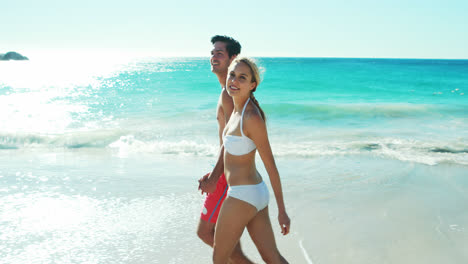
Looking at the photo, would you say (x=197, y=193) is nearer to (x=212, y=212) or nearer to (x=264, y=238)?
(x=212, y=212)

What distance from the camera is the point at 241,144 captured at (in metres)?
2.30

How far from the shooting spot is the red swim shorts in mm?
2682

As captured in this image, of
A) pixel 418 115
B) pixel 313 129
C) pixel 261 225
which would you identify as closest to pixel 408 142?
pixel 313 129

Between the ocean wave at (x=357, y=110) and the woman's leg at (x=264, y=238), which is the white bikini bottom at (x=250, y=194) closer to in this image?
the woman's leg at (x=264, y=238)

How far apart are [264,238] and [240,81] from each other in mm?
970

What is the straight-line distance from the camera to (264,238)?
7.61 feet

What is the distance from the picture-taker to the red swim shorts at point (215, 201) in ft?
8.80

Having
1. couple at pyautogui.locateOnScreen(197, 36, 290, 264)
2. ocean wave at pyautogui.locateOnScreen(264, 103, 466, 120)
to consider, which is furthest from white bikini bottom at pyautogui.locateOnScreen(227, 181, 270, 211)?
ocean wave at pyautogui.locateOnScreen(264, 103, 466, 120)

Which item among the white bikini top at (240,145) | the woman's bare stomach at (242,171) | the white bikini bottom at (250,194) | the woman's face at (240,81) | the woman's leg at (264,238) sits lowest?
the woman's leg at (264,238)

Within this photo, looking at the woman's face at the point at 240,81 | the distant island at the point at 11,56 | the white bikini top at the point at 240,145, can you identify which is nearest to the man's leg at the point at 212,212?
the white bikini top at the point at 240,145

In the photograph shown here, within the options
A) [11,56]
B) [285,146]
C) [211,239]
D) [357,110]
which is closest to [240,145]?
[211,239]

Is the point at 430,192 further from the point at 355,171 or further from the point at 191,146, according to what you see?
the point at 191,146

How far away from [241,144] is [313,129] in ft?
33.6

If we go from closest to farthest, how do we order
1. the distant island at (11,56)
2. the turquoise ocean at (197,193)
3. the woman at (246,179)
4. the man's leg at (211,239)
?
the woman at (246,179) → the man's leg at (211,239) → the turquoise ocean at (197,193) → the distant island at (11,56)
